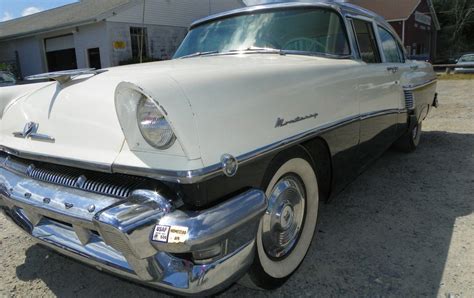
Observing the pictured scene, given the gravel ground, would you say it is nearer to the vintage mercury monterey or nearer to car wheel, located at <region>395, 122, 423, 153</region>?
the vintage mercury monterey

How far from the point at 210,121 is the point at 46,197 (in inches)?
35.8

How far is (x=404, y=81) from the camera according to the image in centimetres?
412

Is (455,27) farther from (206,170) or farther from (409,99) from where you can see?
(206,170)

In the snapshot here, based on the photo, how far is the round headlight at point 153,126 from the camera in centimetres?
174

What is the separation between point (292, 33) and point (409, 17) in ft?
102

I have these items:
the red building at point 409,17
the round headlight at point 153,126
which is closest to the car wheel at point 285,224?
the round headlight at point 153,126

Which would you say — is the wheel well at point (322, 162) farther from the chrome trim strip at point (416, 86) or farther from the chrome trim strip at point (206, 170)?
the chrome trim strip at point (416, 86)

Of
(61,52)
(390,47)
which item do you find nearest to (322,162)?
(390,47)

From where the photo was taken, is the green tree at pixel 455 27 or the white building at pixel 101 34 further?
the green tree at pixel 455 27

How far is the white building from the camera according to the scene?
18672 millimetres

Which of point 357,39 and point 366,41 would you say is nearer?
point 357,39

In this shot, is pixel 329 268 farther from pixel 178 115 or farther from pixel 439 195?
pixel 439 195

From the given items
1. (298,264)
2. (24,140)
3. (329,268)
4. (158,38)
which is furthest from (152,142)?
(158,38)

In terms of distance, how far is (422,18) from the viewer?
33656 millimetres
